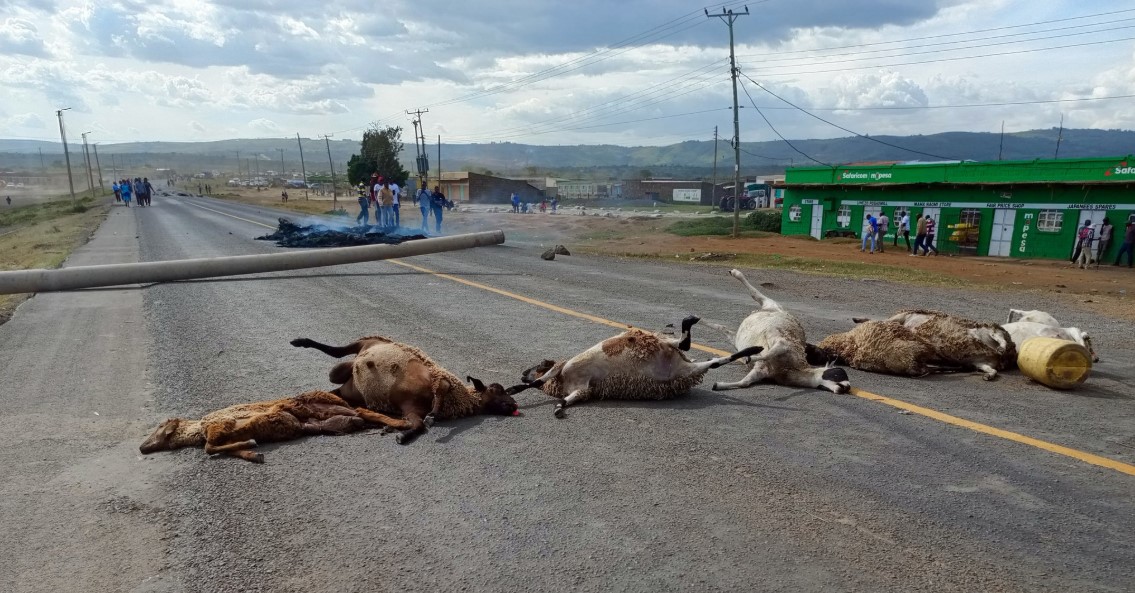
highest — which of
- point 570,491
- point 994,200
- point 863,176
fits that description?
point 863,176

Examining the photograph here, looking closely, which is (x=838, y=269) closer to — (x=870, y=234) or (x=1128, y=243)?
(x=870, y=234)

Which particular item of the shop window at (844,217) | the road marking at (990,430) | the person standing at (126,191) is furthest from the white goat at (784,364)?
the person standing at (126,191)

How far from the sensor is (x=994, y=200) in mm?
30047

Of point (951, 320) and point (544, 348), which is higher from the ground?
point (951, 320)

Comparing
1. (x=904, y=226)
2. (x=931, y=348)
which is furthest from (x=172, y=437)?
(x=904, y=226)

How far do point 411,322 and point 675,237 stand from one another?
28.4m

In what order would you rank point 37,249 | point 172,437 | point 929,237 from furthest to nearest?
point 929,237
point 37,249
point 172,437

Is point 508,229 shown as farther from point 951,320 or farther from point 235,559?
point 235,559

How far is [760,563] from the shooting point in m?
3.65

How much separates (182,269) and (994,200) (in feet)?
103

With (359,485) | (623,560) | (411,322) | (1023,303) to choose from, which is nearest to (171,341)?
(411,322)

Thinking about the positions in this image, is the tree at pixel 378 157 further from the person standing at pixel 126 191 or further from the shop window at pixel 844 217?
the shop window at pixel 844 217

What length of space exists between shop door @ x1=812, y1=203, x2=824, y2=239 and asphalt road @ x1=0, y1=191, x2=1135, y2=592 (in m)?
31.4

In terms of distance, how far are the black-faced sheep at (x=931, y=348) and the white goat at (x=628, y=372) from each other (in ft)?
5.44
